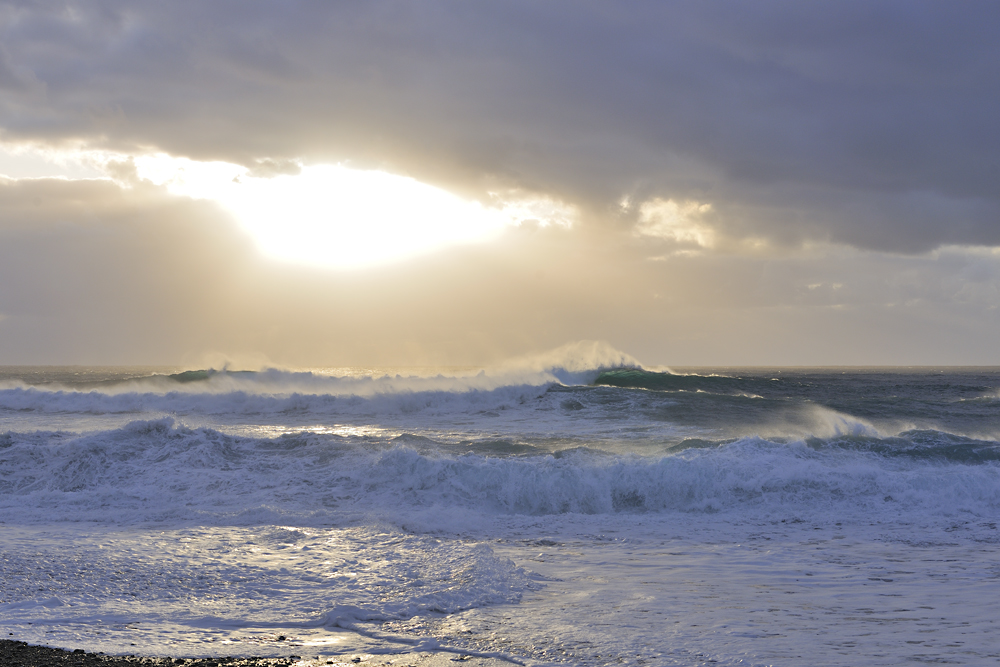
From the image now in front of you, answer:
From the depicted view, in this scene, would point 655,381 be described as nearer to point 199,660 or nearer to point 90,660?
point 199,660

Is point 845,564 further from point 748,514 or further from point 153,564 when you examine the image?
point 153,564

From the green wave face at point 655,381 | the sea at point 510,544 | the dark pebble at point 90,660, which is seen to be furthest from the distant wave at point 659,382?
the dark pebble at point 90,660

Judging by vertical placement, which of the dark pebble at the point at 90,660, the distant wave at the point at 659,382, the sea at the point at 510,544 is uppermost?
the distant wave at the point at 659,382

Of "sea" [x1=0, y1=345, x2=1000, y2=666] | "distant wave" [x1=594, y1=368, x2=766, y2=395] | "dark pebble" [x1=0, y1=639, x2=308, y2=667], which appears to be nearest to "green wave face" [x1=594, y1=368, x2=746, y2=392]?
"distant wave" [x1=594, y1=368, x2=766, y2=395]

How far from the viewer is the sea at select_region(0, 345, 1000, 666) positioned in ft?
19.0

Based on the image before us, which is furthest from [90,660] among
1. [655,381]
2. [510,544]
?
[655,381]

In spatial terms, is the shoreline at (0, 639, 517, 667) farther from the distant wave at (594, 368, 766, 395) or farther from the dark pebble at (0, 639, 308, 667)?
the distant wave at (594, 368, 766, 395)

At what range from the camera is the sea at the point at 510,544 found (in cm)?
579

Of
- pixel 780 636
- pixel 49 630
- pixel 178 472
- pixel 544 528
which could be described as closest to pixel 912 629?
pixel 780 636

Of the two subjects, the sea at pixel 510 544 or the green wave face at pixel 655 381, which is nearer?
the sea at pixel 510 544

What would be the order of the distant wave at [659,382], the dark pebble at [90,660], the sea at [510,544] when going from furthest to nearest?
1. the distant wave at [659,382]
2. the sea at [510,544]
3. the dark pebble at [90,660]

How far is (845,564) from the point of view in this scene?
8.43 metres

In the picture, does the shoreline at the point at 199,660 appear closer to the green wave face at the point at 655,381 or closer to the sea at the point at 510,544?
the sea at the point at 510,544

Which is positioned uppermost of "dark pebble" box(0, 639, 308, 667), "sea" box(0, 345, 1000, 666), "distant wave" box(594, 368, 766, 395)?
"distant wave" box(594, 368, 766, 395)
